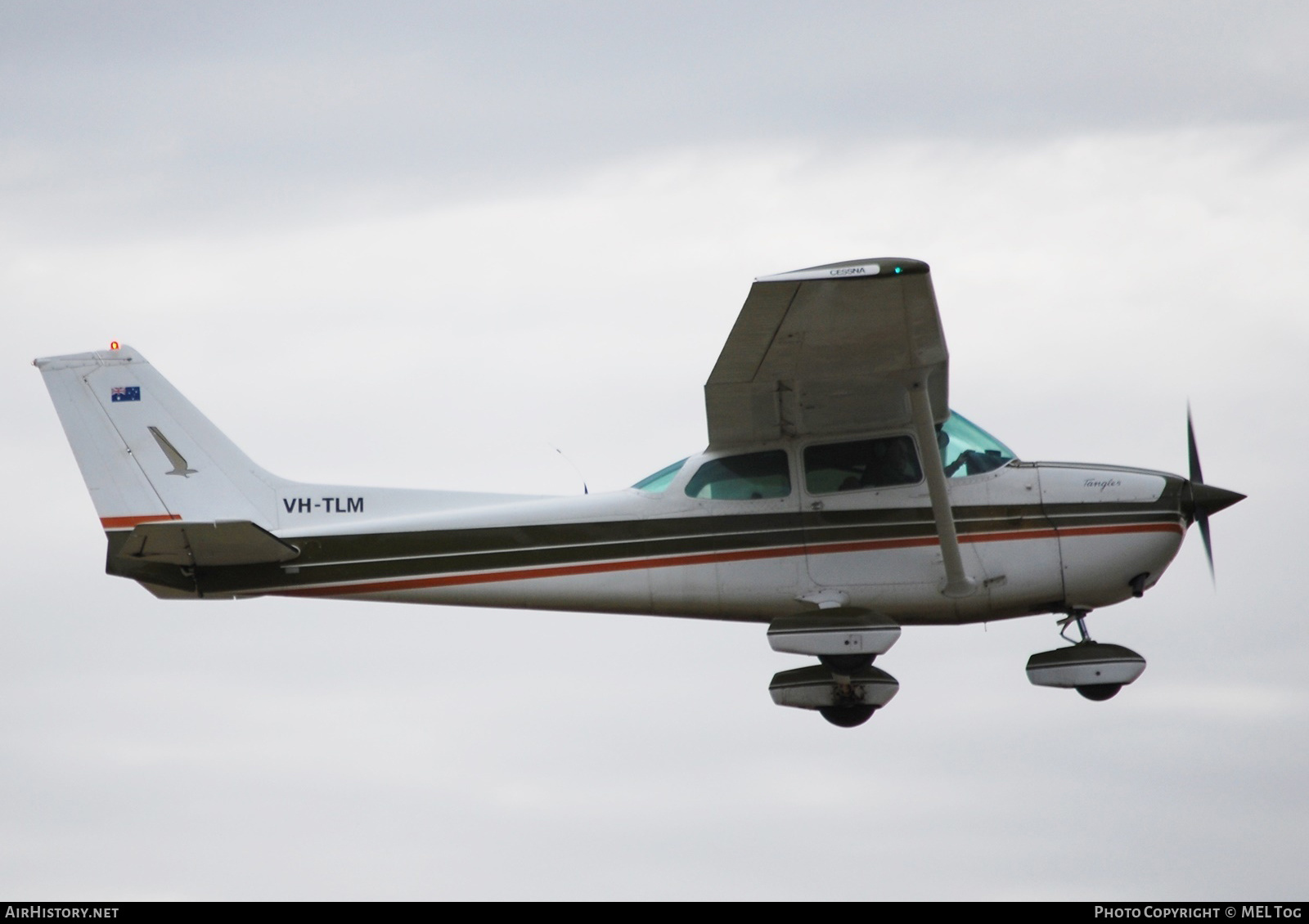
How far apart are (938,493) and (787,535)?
135cm

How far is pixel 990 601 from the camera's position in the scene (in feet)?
43.6

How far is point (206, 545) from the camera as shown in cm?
1341

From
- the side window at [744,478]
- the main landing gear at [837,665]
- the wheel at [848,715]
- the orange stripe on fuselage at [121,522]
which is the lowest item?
the wheel at [848,715]

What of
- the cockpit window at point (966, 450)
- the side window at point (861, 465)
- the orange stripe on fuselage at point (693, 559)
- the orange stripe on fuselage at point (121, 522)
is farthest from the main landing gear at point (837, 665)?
the orange stripe on fuselage at point (121, 522)

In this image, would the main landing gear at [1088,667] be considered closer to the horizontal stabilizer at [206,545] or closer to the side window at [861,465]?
the side window at [861,465]

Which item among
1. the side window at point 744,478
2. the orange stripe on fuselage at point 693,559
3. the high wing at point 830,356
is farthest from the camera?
the side window at point 744,478

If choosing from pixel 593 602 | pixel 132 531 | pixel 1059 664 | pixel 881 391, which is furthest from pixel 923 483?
pixel 132 531

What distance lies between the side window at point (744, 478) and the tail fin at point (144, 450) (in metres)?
3.88

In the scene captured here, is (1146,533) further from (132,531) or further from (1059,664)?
(132,531)

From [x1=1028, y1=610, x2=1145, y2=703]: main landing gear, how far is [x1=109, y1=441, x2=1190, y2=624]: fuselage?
0.37 metres

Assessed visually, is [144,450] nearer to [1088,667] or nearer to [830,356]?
[830,356]

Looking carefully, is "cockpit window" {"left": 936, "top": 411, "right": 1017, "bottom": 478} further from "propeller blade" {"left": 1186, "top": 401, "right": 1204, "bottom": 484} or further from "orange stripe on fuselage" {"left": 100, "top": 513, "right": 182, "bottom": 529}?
"orange stripe on fuselage" {"left": 100, "top": 513, "right": 182, "bottom": 529}

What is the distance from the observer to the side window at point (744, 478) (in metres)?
13.4

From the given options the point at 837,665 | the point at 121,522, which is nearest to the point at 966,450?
the point at 837,665
